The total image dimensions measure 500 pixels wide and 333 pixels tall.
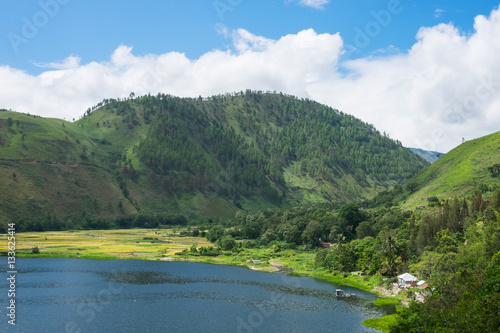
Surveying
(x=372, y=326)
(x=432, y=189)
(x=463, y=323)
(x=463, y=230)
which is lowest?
(x=372, y=326)

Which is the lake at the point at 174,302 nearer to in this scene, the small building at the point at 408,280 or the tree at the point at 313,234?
the small building at the point at 408,280

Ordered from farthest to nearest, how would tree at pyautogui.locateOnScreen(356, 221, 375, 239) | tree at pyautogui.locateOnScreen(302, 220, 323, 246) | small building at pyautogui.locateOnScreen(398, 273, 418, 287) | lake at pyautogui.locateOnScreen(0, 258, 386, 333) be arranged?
tree at pyautogui.locateOnScreen(302, 220, 323, 246), tree at pyautogui.locateOnScreen(356, 221, 375, 239), small building at pyautogui.locateOnScreen(398, 273, 418, 287), lake at pyautogui.locateOnScreen(0, 258, 386, 333)

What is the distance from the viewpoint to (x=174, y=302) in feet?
289

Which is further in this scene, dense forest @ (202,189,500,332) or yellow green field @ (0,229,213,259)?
yellow green field @ (0,229,213,259)

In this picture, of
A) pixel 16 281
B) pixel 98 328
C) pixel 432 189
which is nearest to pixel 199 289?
pixel 98 328

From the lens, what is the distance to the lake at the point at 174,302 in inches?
2840

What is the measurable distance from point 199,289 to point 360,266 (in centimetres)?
4525

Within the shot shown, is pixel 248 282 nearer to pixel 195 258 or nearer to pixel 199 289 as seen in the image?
pixel 199 289

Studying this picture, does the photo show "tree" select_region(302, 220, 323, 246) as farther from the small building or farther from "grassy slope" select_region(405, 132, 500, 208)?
the small building

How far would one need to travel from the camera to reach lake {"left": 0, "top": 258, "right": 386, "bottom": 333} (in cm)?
7212

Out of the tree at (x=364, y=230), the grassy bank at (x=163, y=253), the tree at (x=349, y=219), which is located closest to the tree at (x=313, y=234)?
the grassy bank at (x=163, y=253)

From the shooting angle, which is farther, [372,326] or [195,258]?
[195,258]

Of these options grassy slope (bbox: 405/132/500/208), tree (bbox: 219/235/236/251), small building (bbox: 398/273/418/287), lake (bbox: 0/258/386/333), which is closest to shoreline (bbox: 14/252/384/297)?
A: lake (bbox: 0/258/386/333)

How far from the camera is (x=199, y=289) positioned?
100875 millimetres
